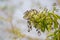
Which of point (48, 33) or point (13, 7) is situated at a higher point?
point (13, 7)

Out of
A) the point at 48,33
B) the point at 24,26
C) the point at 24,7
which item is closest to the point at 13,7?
the point at 24,7

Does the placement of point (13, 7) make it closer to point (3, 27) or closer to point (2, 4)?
point (2, 4)

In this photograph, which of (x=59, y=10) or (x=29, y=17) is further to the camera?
(x=59, y=10)

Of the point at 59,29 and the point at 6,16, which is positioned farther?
the point at 6,16

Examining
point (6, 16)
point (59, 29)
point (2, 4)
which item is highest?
point (2, 4)

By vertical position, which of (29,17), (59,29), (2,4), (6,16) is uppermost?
(2,4)

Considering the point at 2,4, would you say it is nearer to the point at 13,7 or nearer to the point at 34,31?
the point at 13,7

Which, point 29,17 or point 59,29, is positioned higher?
point 29,17

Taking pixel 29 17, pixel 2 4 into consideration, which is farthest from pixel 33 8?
pixel 2 4
